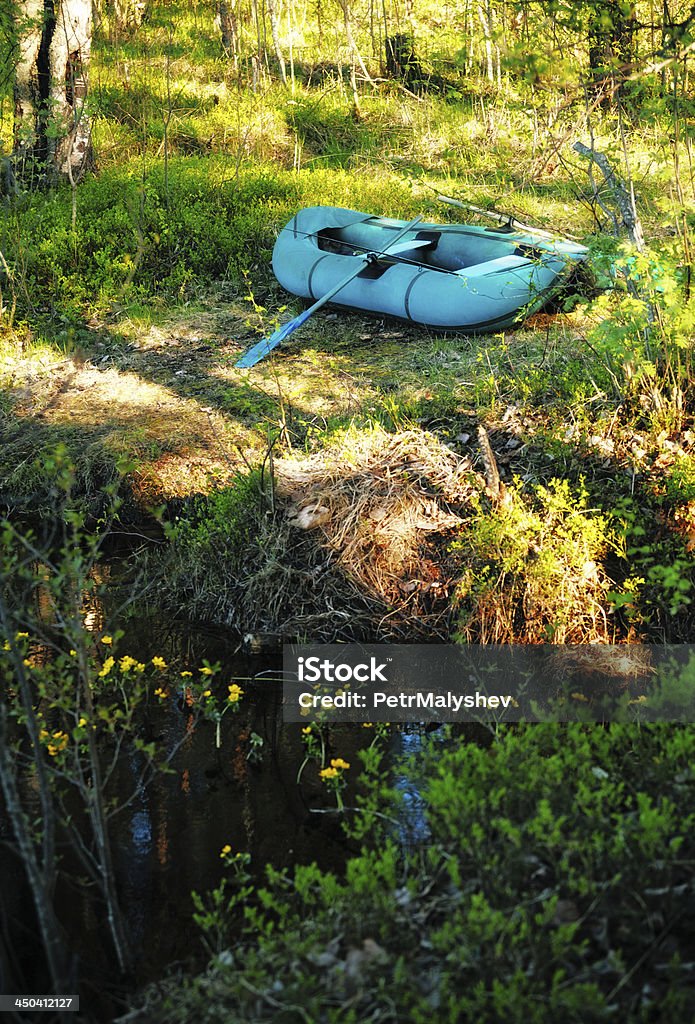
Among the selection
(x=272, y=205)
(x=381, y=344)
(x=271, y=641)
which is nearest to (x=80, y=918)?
(x=271, y=641)

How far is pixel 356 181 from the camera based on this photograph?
966 centimetres

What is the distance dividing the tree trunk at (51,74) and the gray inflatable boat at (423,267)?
2.51 meters

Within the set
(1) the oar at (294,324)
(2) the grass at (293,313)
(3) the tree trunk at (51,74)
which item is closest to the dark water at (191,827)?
(2) the grass at (293,313)

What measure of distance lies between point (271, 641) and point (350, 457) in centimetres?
101

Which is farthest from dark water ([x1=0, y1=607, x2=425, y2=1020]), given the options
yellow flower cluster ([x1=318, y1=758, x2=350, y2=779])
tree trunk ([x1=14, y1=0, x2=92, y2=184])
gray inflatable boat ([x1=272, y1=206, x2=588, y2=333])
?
tree trunk ([x1=14, y1=0, x2=92, y2=184])

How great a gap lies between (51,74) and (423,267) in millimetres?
4242

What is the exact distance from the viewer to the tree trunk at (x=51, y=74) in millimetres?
8766

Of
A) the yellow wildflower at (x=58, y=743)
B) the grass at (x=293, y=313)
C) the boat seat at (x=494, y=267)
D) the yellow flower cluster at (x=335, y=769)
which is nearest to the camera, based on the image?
the yellow wildflower at (x=58, y=743)

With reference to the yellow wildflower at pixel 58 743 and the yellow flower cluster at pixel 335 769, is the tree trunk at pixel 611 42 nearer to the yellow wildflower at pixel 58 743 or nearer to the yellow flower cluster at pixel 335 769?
the yellow flower cluster at pixel 335 769

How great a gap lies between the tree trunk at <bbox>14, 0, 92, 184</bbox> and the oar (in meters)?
3.16

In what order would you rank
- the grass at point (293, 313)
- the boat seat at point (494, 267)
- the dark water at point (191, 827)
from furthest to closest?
1. the boat seat at point (494, 267)
2. the grass at point (293, 313)
3. the dark water at point (191, 827)

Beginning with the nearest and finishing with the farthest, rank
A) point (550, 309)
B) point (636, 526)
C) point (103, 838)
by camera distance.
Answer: point (103, 838), point (636, 526), point (550, 309)

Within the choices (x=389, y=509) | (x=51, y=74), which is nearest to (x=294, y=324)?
(x=389, y=509)

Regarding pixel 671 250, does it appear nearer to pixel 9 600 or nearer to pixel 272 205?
pixel 9 600
